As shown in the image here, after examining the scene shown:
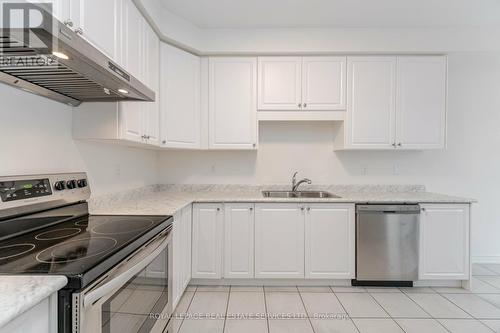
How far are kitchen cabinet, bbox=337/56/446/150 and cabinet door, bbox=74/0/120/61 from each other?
229 cm

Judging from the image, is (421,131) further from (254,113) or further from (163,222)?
(163,222)

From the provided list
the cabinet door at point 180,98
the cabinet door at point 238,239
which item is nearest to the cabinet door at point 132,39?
the cabinet door at point 180,98

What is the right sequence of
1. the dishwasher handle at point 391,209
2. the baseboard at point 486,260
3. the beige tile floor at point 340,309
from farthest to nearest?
the baseboard at point 486,260 → the dishwasher handle at point 391,209 → the beige tile floor at point 340,309

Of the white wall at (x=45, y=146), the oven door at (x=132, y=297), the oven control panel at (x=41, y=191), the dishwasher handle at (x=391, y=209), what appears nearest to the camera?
the oven door at (x=132, y=297)

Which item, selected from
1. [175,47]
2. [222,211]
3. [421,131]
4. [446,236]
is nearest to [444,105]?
[421,131]

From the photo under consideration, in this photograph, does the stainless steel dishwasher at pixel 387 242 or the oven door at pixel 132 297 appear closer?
the oven door at pixel 132 297

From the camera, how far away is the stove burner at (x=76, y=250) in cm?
98

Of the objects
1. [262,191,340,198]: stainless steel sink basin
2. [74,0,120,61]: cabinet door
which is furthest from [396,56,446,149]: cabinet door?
[74,0,120,61]: cabinet door

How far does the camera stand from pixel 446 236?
262 cm

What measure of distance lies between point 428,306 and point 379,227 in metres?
0.76

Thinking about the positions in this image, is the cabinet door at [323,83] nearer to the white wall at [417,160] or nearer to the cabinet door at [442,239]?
the white wall at [417,160]

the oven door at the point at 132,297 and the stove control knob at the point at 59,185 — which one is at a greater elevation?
the stove control knob at the point at 59,185

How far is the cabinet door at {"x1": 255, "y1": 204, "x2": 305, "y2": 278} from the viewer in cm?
264

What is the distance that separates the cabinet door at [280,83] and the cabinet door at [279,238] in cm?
113
